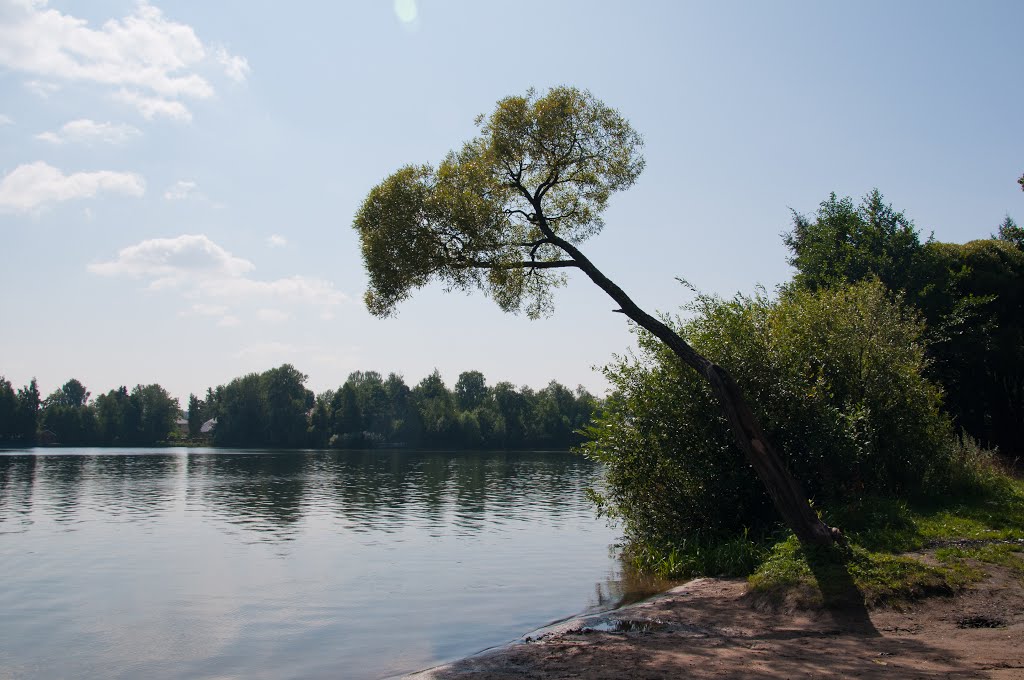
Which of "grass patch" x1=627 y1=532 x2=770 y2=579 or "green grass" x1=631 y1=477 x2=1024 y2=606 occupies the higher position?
"green grass" x1=631 y1=477 x2=1024 y2=606

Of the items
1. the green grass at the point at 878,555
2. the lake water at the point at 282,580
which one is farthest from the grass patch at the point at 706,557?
the lake water at the point at 282,580

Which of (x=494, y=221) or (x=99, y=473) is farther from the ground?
(x=494, y=221)

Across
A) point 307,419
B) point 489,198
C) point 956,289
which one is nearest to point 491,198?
point 489,198

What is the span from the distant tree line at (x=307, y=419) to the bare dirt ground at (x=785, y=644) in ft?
426

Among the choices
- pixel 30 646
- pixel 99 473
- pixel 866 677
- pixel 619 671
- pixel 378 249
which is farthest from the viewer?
pixel 99 473

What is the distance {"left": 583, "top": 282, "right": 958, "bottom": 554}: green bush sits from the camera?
18.1 meters

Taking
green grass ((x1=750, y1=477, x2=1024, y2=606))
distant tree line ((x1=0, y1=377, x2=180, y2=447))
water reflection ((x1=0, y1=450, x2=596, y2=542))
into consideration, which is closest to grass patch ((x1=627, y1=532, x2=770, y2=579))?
green grass ((x1=750, y1=477, x2=1024, y2=606))

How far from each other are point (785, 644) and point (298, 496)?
3912 cm

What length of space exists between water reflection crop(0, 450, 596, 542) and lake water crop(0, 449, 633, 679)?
30 cm

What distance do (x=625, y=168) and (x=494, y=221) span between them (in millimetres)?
4117

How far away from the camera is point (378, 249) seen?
1784cm

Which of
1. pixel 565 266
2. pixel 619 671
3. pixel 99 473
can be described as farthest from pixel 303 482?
pixel 619 671

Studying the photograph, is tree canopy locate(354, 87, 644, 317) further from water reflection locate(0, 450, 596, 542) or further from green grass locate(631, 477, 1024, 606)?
water reflection locate(0, 450, 596, 542)

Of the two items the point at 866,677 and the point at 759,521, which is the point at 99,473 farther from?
the point at 866,677
